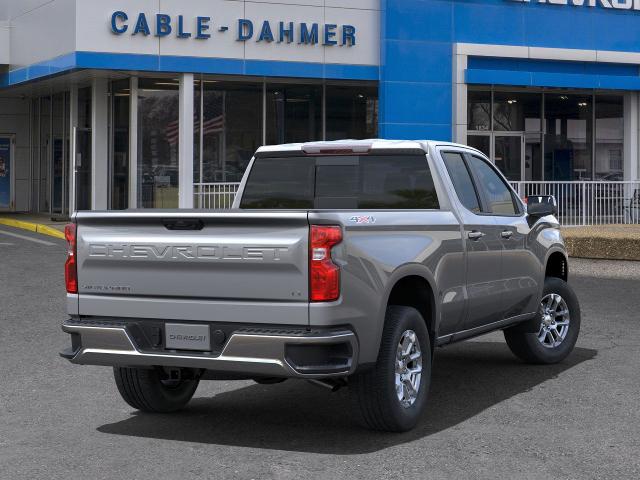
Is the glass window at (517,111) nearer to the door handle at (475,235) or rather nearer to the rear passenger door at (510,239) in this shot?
the rear passenger door at (510,239)

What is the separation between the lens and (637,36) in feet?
100

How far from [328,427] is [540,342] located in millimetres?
2959

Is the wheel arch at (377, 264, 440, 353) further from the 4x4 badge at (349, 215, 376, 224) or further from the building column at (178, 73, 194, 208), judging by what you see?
the building column at (178, 73, 194, 208)

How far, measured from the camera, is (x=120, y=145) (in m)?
28.8

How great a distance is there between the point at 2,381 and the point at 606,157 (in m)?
25.3

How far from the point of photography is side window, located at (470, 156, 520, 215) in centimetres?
898

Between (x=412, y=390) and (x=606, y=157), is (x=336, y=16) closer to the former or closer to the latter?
(x=606, y=157)

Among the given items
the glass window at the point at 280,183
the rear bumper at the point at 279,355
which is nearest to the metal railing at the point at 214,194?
the glass window at the point at 280,183

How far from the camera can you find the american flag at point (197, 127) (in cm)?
2745

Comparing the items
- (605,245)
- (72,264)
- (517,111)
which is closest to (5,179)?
(517,111)

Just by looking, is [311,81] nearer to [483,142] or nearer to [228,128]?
[228,128]

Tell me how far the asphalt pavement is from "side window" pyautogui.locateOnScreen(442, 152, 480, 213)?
140 centimetres

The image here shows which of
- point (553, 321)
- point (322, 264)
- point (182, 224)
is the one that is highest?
point (182, 224)

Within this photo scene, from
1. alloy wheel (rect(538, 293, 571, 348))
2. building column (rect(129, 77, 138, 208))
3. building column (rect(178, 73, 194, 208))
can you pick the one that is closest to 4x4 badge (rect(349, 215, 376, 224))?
alloy wheel (rect(538, 293, 571, 348))
